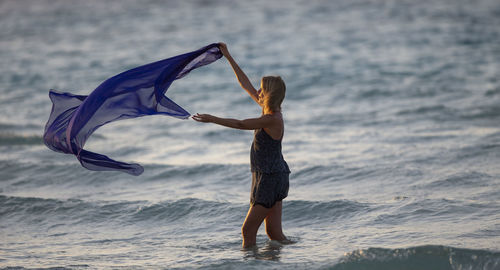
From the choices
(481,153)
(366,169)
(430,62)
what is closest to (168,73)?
(366,169)

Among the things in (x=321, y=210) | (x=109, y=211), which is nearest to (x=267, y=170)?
(x=321, y=210)

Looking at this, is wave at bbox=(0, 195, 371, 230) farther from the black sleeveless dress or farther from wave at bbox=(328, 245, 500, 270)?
the black sleeveless dress

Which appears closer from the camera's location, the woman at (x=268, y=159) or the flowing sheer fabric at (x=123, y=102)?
the woman at (x=268, y=159)

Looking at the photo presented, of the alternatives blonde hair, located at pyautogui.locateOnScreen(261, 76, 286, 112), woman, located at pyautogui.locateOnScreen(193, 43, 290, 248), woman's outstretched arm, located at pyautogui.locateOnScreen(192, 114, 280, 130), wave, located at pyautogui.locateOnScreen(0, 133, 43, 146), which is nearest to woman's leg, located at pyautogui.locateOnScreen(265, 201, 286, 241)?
woman, located at pyautogui.locateOnScreen(193, 43, 290, 248)

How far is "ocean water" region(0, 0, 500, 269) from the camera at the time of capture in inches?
256

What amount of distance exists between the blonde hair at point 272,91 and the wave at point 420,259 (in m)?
1.63

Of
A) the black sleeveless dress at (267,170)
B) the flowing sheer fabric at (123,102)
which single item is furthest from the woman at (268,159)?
the flowing sheer fabric at (123,102)

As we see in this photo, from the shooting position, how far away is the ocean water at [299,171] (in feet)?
21.4

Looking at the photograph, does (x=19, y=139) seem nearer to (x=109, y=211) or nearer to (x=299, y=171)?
(x=109, y=211)

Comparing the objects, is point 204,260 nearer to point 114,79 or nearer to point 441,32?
point 114,79

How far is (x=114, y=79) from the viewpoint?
6.45 metres

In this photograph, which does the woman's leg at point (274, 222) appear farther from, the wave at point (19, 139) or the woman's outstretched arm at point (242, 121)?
the wave at point (19, 139)

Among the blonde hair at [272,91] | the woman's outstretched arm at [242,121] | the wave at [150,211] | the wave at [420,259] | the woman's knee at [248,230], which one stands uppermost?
the blonde hair at [272,91]

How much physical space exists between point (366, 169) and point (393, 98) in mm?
7796
